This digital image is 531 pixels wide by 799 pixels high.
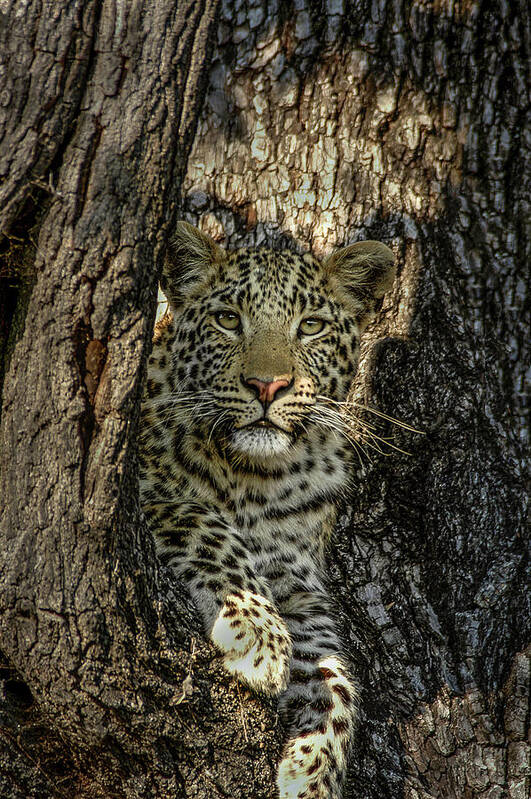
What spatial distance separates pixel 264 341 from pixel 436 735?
1900mm

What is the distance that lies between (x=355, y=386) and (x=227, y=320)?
78cm

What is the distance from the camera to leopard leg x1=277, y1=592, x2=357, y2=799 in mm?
3459

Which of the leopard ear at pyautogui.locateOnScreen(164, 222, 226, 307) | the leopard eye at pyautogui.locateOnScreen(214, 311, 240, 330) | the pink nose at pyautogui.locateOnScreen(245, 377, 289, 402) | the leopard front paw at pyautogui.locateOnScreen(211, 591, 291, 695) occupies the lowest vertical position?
the leopard front paw at pyautogui.locateOnScreen(211, 591, 291, 695)

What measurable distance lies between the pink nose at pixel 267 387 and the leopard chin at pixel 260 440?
16 centimetres

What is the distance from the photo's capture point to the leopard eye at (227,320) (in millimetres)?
4402

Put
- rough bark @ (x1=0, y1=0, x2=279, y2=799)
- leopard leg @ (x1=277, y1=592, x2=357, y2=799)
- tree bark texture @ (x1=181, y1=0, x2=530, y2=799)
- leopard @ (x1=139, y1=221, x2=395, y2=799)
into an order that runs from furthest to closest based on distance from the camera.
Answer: leopard @ (x1=139, y1=221, x2=395, y2=799)
tree bark texture @ (x1=181, y1=0, x2=530, y2=799)
leopard leg @ (x1=277, y1=592, x2=357, y2=799)
rough bark @ (x1=0, y1=0, x2=279, y2=799)

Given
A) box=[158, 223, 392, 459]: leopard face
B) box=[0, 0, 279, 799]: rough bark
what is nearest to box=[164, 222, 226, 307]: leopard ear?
box=[158, 223, 392, 459]: leopard face

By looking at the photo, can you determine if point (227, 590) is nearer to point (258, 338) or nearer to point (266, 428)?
point (266, 428)

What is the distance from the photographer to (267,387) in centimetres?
398

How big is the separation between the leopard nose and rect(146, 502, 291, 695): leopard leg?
0.60 meters

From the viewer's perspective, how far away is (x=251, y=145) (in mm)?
4191

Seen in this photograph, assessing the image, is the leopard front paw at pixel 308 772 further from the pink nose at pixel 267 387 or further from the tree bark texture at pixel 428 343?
the pink nose at pixel 267 387

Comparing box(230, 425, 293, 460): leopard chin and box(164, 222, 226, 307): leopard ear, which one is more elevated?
box(164, 222, 226, 307): leopard ear

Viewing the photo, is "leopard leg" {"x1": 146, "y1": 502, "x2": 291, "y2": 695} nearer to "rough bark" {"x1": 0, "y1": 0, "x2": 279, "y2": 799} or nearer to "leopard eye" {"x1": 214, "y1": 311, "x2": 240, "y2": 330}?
"rough bark" {"x1": 0, "y1": 0, "x2": 279, "y2": 799}
